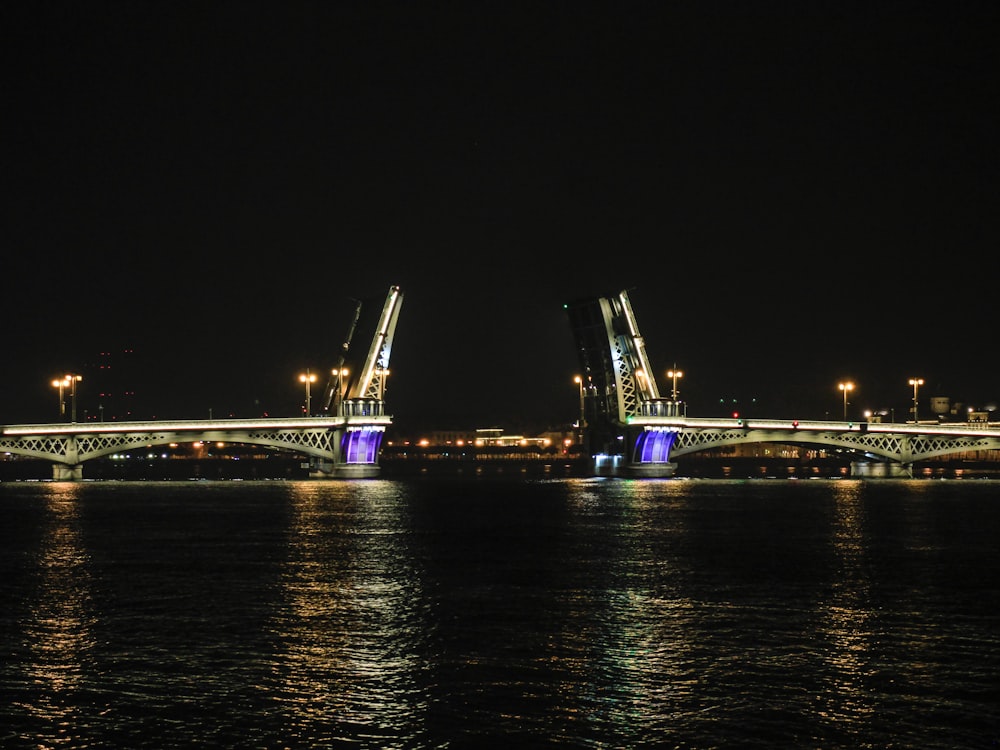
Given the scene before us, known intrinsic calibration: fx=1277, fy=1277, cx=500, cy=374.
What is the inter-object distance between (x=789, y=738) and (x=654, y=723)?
1653mm

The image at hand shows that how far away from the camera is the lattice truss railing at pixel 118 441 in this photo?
4156 inches

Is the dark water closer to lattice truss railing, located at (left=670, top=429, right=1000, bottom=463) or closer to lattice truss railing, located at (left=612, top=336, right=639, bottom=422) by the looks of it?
lattice truss railing, located at (left=612, top=336, right=639, bottom=422)

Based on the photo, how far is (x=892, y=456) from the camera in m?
125

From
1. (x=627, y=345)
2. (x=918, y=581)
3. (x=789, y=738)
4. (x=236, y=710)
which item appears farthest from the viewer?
(x=627, y=345)

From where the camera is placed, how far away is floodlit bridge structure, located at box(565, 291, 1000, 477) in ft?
374

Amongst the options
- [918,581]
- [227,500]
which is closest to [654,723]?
[918,581]

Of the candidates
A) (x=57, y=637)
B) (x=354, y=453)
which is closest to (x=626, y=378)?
(x=354, y=453)

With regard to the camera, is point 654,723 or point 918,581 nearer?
point 654,723

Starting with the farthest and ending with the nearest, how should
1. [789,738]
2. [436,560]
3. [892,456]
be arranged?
[892,456]
[436,560]
[789,738]

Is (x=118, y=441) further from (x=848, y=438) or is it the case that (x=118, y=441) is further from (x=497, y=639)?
(x=497, y=639)

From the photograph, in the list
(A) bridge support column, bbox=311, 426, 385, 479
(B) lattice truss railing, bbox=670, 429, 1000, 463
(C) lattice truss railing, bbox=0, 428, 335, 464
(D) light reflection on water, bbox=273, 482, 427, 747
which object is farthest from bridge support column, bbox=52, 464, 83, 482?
(D) light reflection on water, bbox=273, 482, 427, 747

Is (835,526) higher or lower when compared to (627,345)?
lower

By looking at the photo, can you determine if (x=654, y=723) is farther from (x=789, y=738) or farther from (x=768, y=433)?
(x=768, y=433)

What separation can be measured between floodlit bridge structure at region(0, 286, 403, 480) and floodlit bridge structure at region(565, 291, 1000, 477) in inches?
747
